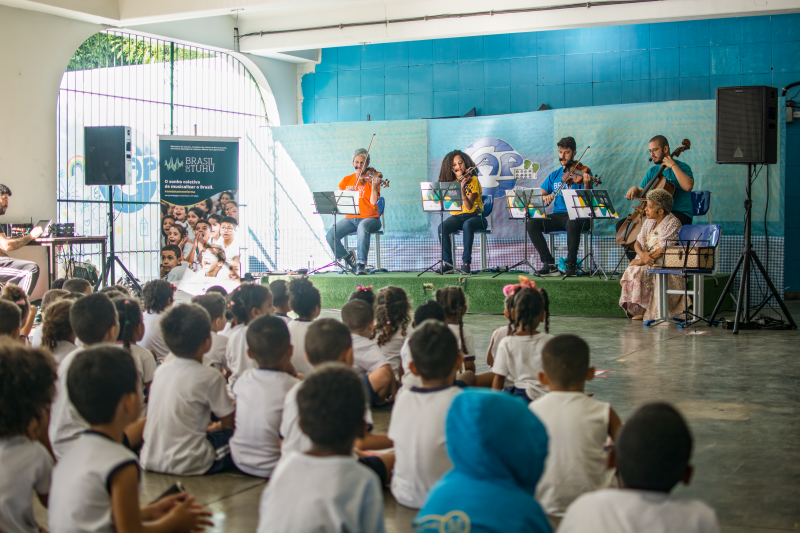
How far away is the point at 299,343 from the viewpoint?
348 cm

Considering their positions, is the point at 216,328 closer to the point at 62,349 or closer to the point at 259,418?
the point at 62,349

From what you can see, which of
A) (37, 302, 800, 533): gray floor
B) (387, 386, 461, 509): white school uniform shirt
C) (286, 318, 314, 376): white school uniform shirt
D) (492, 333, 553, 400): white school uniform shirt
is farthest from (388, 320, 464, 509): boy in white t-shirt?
(286, 318, 314, 376): white school uniform shirt

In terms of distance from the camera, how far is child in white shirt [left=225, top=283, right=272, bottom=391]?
11.3 ft

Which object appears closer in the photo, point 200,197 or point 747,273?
point 747,273

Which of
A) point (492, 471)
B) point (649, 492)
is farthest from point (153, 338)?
point (649, 492)

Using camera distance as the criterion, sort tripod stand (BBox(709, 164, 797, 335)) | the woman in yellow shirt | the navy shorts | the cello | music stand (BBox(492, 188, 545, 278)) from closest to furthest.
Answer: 1. the navy shorts
2. tripod stand (BBox(709, 164, 797, 335))
3. the cello
4. music stand (BBox(492, 188, 545, 278))
5. the woman in yellow shirt

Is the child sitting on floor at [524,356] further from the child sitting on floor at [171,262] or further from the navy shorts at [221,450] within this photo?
the child sitting on floor at [171,262]

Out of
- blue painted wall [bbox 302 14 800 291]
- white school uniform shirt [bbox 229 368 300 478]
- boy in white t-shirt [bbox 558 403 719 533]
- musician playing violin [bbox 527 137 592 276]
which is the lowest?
white school uniform shirt [bbox 229 368 300 478]

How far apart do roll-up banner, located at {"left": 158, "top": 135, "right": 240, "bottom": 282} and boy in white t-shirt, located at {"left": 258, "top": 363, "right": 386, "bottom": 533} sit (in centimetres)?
579

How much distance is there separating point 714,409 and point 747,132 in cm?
310

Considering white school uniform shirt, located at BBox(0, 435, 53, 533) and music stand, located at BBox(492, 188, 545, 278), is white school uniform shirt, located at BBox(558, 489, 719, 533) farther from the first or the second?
music stand, located at BBox(492, 188, 545, 278)

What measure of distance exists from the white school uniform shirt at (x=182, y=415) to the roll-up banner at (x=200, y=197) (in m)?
4.62

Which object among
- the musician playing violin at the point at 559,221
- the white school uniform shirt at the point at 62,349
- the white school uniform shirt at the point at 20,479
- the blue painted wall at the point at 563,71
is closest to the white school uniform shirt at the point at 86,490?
the white school uniform shirt at the point at 20,479

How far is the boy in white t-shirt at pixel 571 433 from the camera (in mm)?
2162
